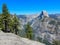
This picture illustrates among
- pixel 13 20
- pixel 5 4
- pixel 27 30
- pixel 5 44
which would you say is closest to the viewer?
pixel 5 44

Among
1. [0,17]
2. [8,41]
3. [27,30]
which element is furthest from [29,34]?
[8,41]

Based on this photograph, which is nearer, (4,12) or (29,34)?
(4,12)

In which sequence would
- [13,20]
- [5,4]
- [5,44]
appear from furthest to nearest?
[13,20]
[5,4]
[5,44]

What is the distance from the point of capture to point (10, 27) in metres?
92.5

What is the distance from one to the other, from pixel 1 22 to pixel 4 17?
2.62 meters

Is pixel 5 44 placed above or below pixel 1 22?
below

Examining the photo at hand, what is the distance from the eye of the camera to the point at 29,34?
11025 centimetres


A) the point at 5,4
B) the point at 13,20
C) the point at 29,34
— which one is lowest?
the point at 29,34

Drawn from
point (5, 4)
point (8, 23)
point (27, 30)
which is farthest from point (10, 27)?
point (27, 30)

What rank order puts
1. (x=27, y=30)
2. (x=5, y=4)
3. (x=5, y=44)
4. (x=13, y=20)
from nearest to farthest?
(x=5, y=44) < (x=5, y=4) < (x=13, y=20) < (x=27, y=30)

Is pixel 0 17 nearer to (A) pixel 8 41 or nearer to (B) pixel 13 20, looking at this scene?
(B) pixel 13 20

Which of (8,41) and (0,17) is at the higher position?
(0,17)

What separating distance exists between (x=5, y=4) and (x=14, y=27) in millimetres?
13026

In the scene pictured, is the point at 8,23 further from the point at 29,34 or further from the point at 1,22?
the point at 29,34
